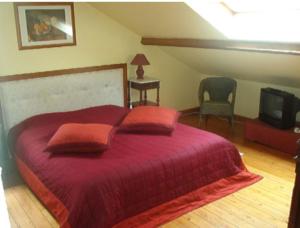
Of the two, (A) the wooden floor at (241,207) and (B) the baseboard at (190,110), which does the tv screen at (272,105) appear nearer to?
→ (A) the wooden floor at (241,207)

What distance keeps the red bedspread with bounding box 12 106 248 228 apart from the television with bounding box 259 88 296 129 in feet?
3.32

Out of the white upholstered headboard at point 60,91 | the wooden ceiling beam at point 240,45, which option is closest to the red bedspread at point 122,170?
the white upholstered headboard at point 60,91

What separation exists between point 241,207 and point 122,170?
1099mm

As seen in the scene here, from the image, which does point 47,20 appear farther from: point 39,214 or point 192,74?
point 192,74

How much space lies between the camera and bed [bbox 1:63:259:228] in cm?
228

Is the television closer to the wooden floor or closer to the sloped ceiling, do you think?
the sloped ceiling

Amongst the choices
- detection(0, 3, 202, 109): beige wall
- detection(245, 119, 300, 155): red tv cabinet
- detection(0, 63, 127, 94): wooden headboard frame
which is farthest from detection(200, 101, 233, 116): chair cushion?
detection(0, 63, 127, 94): wooden headboard frame

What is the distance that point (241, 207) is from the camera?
2.71 metres

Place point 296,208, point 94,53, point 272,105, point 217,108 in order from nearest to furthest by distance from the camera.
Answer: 1. point 296,208
2. point 272,105
3. point 94,53
4. point 217,108

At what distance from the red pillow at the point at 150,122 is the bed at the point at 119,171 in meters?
0.07

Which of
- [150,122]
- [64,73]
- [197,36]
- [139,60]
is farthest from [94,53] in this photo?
[150,122]

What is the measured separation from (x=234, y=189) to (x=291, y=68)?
153 centimetres

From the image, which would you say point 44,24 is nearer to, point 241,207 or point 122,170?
point 122,170

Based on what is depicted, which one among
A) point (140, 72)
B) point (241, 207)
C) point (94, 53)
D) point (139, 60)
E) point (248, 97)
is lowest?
point (241, 207)
